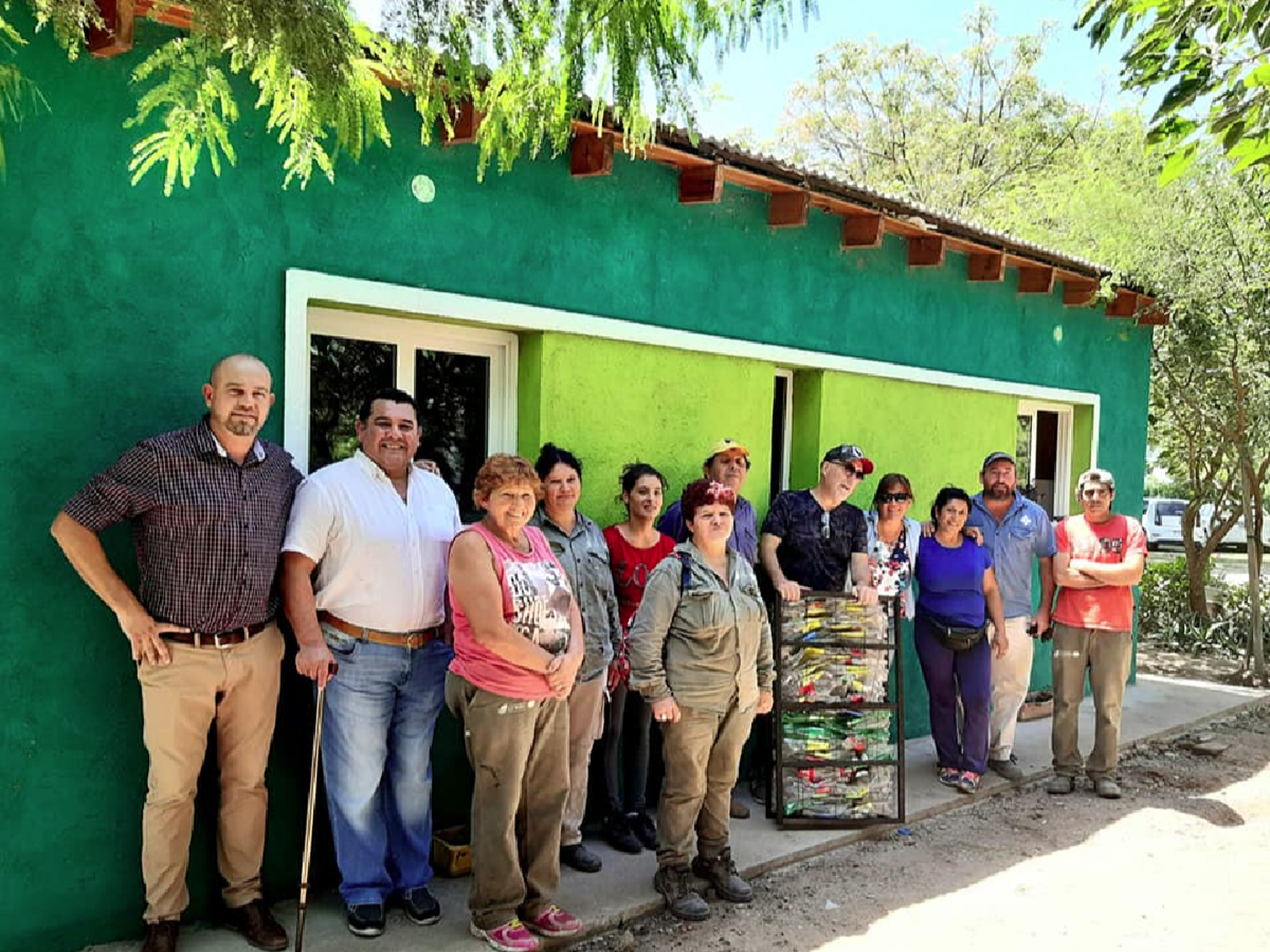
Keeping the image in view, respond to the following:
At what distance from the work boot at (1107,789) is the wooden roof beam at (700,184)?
4.47 meters

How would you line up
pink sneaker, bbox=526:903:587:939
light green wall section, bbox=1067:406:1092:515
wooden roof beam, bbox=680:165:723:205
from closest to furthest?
pink sneaker, bbox=526:903:587:939 < wooden roof beam, bbox=680:165:723:205 < light green wall section, bbox=1067:406:1092:515

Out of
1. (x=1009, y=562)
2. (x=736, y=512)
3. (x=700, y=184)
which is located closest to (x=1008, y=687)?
(x=1009, y=562)

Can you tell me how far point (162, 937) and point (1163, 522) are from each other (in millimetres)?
32368

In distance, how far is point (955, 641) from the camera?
6492 millimetres

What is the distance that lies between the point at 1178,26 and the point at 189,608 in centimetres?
427

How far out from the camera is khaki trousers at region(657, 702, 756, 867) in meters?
4.49

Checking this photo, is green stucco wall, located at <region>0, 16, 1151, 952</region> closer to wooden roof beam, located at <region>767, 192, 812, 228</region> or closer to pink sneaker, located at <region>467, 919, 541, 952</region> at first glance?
wooden roof beam, located at <region>767, 192, 812, 228</region>

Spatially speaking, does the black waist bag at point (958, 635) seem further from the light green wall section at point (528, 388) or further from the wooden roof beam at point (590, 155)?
the wooden roof beam at point (590, 155)

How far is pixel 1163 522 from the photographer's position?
31047 millimetres

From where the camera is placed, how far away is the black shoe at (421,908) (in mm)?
4238

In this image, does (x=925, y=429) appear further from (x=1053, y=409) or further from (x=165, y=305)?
(x=165, y=305)

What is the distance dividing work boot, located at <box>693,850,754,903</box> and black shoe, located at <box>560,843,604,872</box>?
0.47 metres

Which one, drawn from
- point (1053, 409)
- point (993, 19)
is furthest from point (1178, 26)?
point (993, 19)

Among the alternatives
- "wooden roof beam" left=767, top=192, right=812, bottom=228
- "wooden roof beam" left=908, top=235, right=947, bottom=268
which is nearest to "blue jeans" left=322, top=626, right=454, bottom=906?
"wooden roof beam" left=767, top=192, right=812, bottom=228
